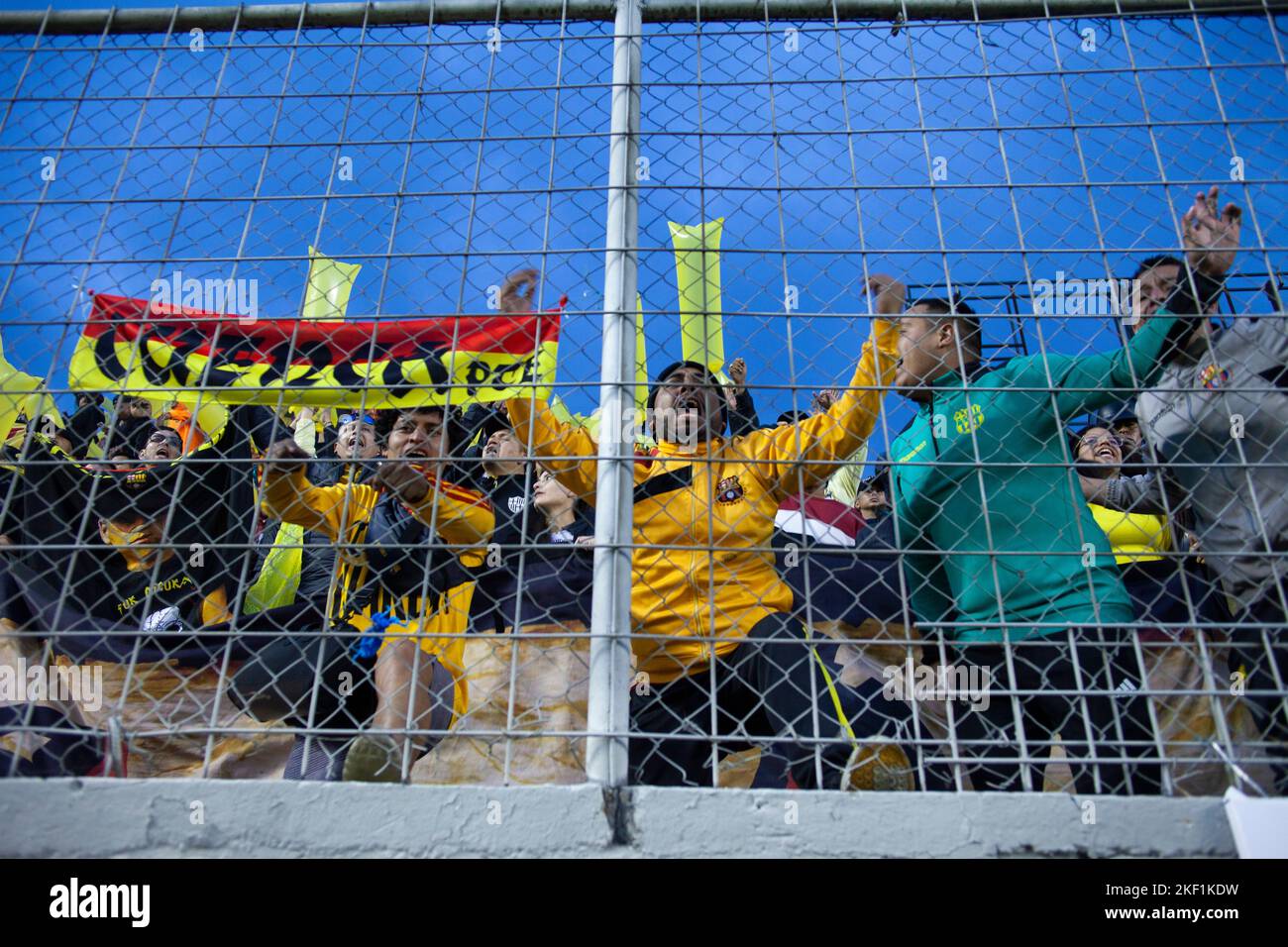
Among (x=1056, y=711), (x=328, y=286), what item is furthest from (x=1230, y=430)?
(x=328, y=286)

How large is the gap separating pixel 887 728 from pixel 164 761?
229 cm

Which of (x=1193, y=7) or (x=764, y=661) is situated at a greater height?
(x=1193, y=7)

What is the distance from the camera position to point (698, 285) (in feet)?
8.80

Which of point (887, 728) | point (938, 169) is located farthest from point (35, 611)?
point (938, 169)

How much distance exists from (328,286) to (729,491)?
55.6 inches

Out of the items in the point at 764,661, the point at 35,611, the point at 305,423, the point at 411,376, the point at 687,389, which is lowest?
the point at 764,661

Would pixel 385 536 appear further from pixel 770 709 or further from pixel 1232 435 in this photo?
pixel 1232 435

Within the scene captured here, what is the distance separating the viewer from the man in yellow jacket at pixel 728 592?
9.14ft

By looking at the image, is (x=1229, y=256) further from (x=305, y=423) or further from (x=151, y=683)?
(x=305, y=423)

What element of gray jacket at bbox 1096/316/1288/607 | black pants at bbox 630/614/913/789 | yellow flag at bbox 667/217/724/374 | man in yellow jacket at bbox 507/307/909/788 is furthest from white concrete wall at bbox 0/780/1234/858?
yellow flag at bbox 667/217/724/374

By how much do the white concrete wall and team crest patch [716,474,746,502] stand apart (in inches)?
51.1

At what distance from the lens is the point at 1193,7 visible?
312 centimetres

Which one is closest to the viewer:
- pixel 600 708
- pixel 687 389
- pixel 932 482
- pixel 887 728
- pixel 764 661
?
pixel 600 708

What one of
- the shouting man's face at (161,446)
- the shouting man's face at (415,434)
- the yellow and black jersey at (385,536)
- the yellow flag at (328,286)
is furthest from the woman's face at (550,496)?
the shouting man's face at (161,446)
